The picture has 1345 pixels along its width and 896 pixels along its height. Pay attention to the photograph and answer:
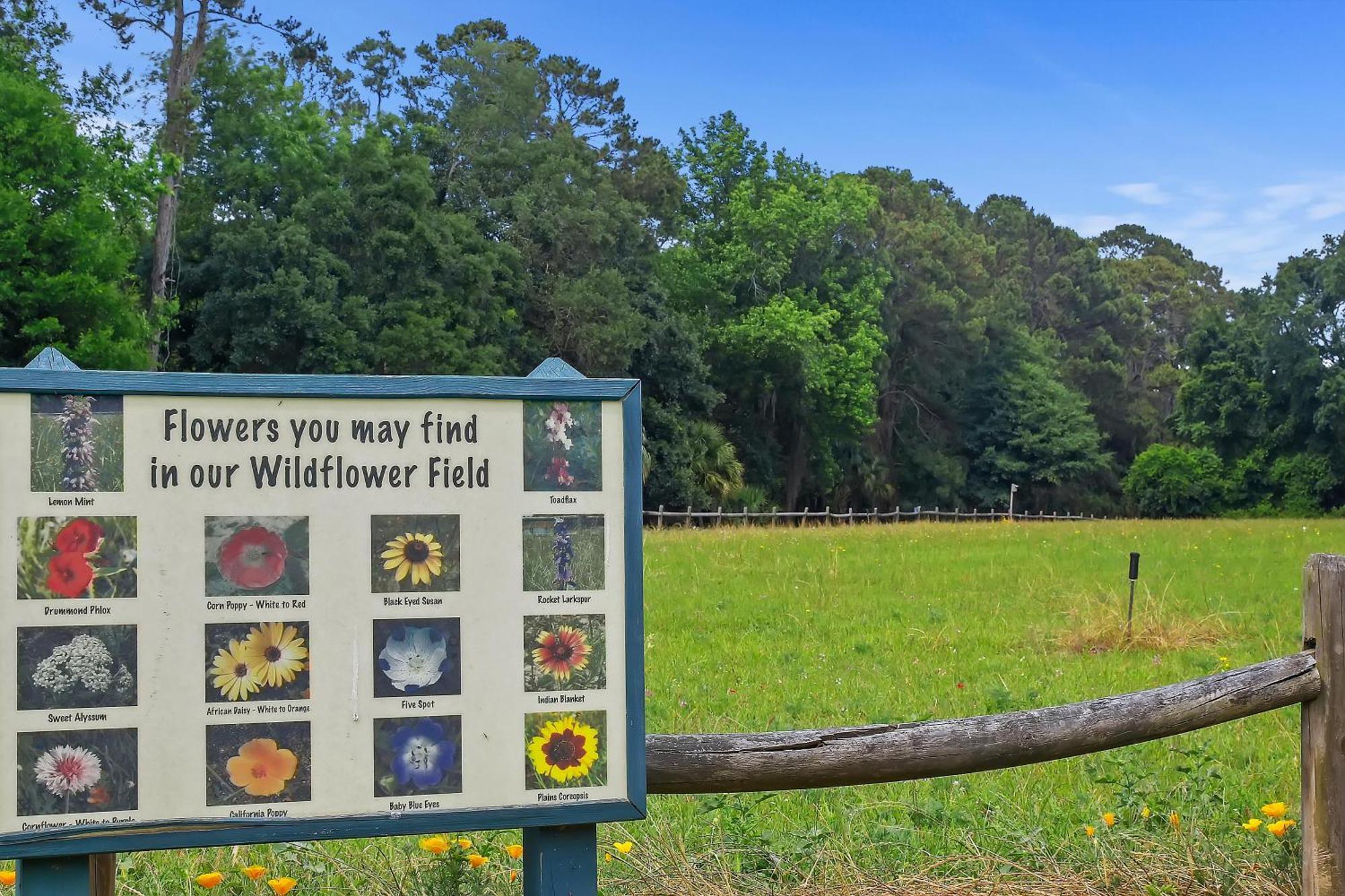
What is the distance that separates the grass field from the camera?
3934 mm

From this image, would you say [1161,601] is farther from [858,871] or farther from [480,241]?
[480,241]

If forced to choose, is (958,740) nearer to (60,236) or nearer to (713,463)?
(60,236)

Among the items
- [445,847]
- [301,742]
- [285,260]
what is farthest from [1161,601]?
[285,260]

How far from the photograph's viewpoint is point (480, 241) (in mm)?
33812

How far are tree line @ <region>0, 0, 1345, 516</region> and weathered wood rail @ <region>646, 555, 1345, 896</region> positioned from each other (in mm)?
25871

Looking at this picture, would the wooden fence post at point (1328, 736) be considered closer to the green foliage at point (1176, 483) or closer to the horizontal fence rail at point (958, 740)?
the horizontal fence rail at point (958, 740)

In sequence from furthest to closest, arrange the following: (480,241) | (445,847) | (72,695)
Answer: (480,241) → (445,847) → (72,695)

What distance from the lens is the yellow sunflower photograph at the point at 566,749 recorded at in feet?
8.89

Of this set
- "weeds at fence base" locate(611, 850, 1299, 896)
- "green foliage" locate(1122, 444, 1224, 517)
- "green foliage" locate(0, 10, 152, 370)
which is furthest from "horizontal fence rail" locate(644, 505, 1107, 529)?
"weeds at fence base" locate(611, 850, 1299, 896)

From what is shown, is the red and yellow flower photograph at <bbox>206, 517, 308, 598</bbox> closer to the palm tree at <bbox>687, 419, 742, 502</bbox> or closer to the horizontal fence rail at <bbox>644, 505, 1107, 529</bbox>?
the horizontal fence rail at <bbox>644, 505, 1107, 529</bbox>

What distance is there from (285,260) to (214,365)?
3.64m

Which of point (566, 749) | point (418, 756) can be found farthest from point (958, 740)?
point (418, 756)

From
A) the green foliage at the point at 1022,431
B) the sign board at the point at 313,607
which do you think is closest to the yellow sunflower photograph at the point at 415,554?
the sign board at the point at 313,607

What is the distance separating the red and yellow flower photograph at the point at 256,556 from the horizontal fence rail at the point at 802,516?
26.4m
